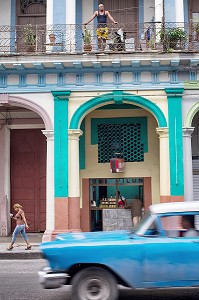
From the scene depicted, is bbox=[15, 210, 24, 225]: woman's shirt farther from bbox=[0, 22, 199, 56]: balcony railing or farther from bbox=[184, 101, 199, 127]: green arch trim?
bbox=[184, 101, 199, 127]: green arch trim

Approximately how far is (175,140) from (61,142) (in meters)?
3.45

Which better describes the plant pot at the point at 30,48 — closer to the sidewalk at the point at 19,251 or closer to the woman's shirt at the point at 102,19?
the woman's shirt at the point at 102,19

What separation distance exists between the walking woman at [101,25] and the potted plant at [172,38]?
5.06 ft

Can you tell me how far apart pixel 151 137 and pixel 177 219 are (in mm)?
8923

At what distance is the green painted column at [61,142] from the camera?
13.6 m

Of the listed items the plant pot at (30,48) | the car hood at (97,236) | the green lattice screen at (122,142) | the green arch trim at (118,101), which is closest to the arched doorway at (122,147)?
the green lattice screen at (122,142)

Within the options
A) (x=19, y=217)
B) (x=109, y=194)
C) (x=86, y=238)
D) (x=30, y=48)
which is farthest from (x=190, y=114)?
(x=86, y=238)

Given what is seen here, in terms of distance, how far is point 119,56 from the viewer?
13.4m

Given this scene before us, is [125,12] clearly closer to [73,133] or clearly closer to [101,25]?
[101,25]

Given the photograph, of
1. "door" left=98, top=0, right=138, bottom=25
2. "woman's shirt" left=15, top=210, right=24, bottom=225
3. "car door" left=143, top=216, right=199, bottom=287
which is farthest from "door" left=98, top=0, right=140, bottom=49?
"car door" left=143, top=216, right=199, bottom=287

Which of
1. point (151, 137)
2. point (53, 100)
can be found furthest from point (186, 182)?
point (53, 100)

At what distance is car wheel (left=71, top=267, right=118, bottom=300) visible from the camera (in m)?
6.47

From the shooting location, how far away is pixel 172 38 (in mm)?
13547

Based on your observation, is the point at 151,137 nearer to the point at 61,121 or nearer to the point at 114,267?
the point at 61,121
